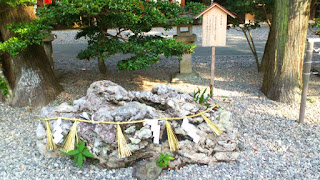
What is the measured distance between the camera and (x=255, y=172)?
338 centimetres

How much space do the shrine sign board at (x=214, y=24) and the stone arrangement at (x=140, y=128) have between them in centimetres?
152

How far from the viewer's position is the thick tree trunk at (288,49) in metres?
5.08

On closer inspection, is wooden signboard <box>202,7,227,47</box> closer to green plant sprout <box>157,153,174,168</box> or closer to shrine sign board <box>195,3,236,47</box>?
shrine sign board <box>195,3,236,47</box>

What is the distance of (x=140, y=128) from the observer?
3383mm

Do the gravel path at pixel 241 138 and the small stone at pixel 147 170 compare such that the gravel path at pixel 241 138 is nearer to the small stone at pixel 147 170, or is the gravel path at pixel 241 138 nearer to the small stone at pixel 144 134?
the small stone at pixel 147 170

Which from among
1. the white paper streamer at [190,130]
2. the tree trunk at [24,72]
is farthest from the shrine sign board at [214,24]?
the tree trunk at [24,72]

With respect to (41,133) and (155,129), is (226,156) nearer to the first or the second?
(155,129)

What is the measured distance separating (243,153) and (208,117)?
67 cm

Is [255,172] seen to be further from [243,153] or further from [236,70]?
[236,70]

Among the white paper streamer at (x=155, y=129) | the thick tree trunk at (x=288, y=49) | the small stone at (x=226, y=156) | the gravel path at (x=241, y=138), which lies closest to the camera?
the white paper streamer at (x=155, y=129)

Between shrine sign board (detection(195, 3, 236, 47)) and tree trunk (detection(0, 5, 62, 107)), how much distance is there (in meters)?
A: 2.95

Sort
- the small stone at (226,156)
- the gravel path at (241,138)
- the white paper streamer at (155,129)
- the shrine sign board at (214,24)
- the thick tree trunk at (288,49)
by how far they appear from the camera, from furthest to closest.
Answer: the thick tree trunk at (288,49) < the shrine sign board at (214,24) < the small stone at (226,156) < the gravel path at (241,138) < the white paper streamer at (155,129)

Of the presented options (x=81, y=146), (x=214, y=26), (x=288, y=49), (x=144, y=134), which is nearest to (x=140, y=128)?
(x=144, y=134)

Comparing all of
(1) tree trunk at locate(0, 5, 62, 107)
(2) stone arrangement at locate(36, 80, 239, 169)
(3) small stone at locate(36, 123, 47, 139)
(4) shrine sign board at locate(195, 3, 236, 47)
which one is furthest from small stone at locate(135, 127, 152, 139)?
(1) tree trunk at locate(0, 5, 62, 107)
